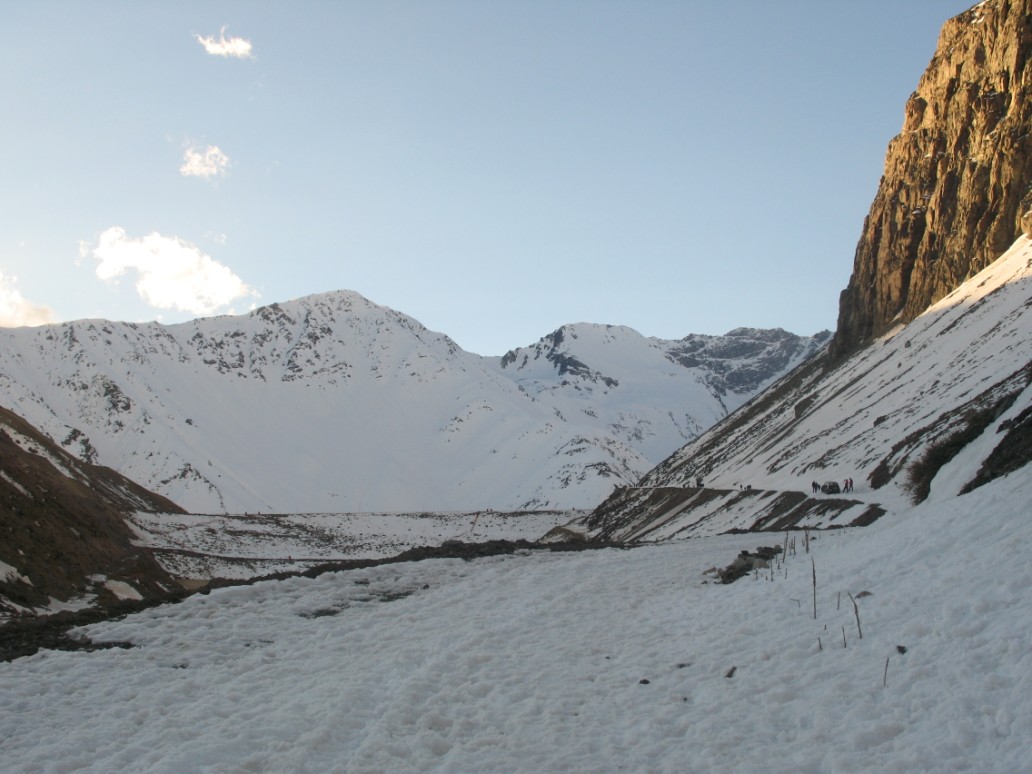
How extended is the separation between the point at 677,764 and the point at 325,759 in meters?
4.13

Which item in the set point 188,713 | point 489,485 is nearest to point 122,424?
point 489,485

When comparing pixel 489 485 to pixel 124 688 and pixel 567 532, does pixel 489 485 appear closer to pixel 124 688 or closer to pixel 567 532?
pixel 567 532

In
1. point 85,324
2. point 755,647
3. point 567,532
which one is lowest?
point 567,532

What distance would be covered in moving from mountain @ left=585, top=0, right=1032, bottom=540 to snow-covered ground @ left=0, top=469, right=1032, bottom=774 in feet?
26.4

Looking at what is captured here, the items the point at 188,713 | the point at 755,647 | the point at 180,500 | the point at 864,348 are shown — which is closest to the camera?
the point at 188,713

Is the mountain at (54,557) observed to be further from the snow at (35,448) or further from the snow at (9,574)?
the snow at (35,448)

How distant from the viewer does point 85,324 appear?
182 m

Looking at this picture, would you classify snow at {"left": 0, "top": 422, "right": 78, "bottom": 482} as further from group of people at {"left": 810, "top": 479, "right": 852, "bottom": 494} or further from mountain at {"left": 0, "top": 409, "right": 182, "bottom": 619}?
group of people at {"left": 810, "top": 479, "right": 852, "bottom": 494}

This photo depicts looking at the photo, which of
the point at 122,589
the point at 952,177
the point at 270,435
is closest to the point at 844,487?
the point at 122,589

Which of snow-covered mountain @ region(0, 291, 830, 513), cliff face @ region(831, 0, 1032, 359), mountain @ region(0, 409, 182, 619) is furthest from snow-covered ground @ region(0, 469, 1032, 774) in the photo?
snow-covered mountain @ region(0, 291, 830, 513)

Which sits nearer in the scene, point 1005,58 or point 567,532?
point 1005,58

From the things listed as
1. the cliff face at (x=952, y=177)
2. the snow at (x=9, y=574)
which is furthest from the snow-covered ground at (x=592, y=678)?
the cliff face at (x=952, y=177)

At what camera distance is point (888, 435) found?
138 feet

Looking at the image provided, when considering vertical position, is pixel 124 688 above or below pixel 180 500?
below
